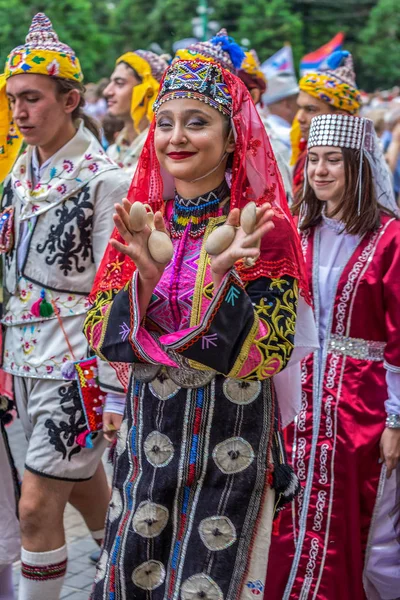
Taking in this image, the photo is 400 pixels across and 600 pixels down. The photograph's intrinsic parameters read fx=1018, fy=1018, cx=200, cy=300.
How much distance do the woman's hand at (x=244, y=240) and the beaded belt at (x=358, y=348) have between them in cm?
139

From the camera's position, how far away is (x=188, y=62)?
10.2 feet

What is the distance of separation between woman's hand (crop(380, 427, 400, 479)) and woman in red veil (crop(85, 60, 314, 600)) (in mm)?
914

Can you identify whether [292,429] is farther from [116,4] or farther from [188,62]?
[116,4]

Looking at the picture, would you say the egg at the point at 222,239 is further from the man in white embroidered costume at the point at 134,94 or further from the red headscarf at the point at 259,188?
the man in white embroidered costume at the point at 134,94

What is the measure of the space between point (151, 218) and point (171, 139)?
266 mm

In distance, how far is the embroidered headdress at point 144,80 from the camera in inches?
269

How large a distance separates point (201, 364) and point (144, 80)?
458 centimetres

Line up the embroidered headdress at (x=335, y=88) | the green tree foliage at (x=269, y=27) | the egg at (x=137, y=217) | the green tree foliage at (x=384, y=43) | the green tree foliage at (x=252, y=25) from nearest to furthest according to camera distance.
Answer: the egg at (x=137, y=217)
the embroidered headdress at (x=335, y=88)
the green tree foliage at (x=252, y=25)
the green tree foliage at (x=384, y=43)
the green tree foliage at (x=269, y=27)

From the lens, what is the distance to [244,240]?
2.69 m

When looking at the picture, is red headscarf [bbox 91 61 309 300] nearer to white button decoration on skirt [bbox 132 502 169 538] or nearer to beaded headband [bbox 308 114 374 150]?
white button decoration on skirt [bbox 132 502 169 538]

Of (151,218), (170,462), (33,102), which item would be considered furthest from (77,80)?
(170,462)

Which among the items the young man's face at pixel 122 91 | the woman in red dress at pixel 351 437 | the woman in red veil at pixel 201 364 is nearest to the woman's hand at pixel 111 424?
the woman in red veil at pixel 201 364

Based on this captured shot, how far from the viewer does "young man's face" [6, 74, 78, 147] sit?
426 centimetres

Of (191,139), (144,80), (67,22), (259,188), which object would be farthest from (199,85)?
(67,22)
